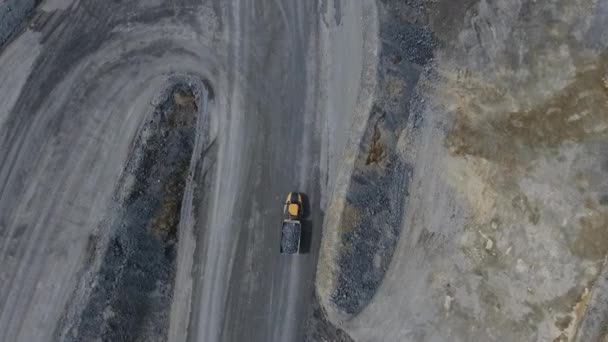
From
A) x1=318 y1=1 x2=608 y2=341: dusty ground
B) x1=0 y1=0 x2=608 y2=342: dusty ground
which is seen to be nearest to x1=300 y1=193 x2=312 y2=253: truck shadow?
x1=0 y1=0 x2=608 y2=342: dusty ground

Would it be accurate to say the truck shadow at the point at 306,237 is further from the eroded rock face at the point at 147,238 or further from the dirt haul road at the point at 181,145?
the eroded rock face at the point at 147,238

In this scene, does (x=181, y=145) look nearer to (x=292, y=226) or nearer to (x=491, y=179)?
(x=292, y=226)

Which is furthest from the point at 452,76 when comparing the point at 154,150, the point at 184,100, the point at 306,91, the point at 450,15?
the point at 154,150

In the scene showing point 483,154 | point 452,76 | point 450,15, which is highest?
point 450,15

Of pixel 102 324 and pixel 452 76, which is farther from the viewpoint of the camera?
pixel 452 76

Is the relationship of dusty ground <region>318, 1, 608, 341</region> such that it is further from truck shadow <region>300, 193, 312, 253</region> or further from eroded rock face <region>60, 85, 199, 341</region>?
eroded rock face <region>60, 85, 199, 341</region>

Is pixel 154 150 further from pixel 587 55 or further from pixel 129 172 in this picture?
pixel 587 55
